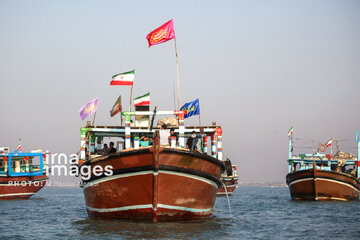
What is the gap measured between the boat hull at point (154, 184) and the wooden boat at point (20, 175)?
19722mm

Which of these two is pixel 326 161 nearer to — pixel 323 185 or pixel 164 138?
pixel 323 185

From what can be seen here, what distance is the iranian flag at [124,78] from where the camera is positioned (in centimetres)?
1999

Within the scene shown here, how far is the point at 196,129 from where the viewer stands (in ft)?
66.6

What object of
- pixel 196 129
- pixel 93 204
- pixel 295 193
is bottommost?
pixel 295 193

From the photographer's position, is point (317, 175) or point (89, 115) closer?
point (89, 115)

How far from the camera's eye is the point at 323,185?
106 feet

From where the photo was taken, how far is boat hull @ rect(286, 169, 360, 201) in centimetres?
3225

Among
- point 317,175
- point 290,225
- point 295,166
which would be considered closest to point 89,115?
point 290,225

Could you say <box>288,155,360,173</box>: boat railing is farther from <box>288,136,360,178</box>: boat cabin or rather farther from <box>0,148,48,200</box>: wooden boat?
<box>0,148,48,200</box>: wooden boat

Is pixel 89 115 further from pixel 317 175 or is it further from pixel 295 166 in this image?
pixel 295 166

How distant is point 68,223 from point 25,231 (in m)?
2.52

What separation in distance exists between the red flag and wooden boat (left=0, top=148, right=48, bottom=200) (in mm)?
18448

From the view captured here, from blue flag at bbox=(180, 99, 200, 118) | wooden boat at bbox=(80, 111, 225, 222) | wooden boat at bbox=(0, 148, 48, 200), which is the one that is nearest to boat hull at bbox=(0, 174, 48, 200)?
wooden boat at bbox=(0, 148, 48, 200)

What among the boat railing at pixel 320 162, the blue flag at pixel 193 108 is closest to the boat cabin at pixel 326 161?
the boat railing at pixel 320 162
